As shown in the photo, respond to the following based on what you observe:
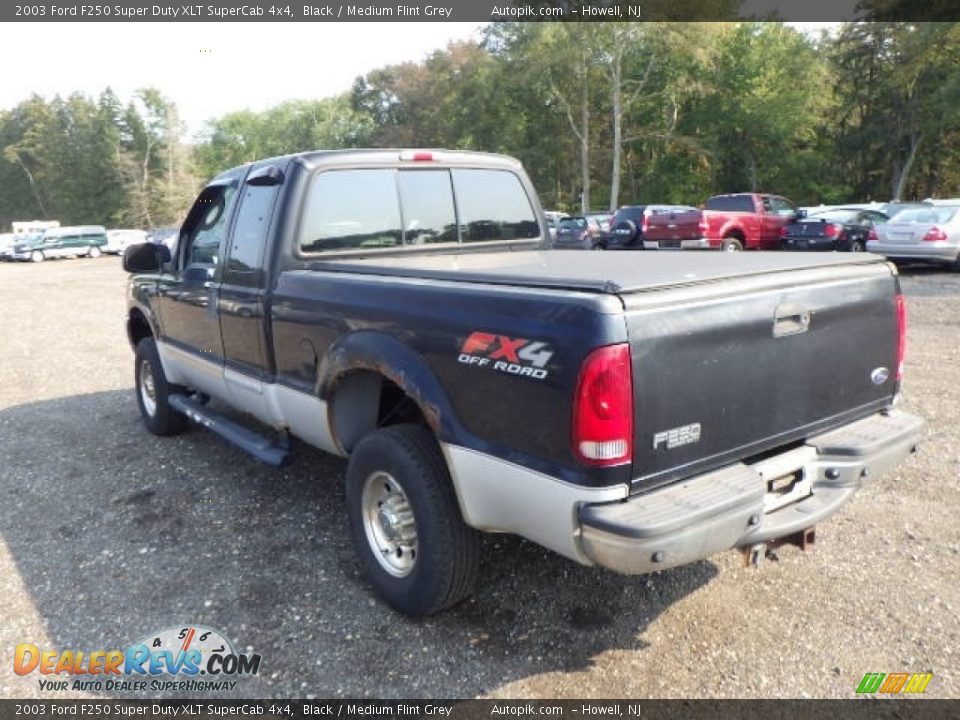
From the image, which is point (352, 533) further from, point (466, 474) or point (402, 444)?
point (466, 474)

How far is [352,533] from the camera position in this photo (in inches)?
133

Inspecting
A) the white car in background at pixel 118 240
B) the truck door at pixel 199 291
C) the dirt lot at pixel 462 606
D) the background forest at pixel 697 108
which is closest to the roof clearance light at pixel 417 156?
the truck door at pixel 199 291

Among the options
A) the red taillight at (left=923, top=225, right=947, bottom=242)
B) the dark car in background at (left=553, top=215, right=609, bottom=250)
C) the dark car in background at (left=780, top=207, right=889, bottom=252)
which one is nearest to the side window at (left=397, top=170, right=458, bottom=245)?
the red taillight at (left=923, top=225, right=947, bottom=242)

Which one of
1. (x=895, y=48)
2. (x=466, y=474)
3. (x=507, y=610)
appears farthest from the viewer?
(x=895, y=48)

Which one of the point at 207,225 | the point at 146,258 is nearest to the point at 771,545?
the point at 207,225

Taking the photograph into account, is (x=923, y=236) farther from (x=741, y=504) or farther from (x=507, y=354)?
(x=507, y=354)

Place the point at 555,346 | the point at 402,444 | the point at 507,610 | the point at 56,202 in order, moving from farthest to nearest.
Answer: the point at 56,202 → the point at 507,610 → the point at 402,444 → the point at 555,346

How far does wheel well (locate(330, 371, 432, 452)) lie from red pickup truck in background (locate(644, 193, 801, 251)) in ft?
47.1

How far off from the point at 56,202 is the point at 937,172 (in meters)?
82.2

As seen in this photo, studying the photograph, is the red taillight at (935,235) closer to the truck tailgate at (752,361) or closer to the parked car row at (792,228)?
the parked car row at (792,228)

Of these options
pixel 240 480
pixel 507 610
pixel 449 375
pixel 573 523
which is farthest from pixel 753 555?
pixel 240 480

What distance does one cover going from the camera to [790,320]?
8.87 feet

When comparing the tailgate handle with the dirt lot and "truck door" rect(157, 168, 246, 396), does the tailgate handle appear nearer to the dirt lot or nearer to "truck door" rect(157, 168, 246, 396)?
the dirt lot

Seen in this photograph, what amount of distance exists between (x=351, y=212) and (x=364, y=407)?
3.95ft
